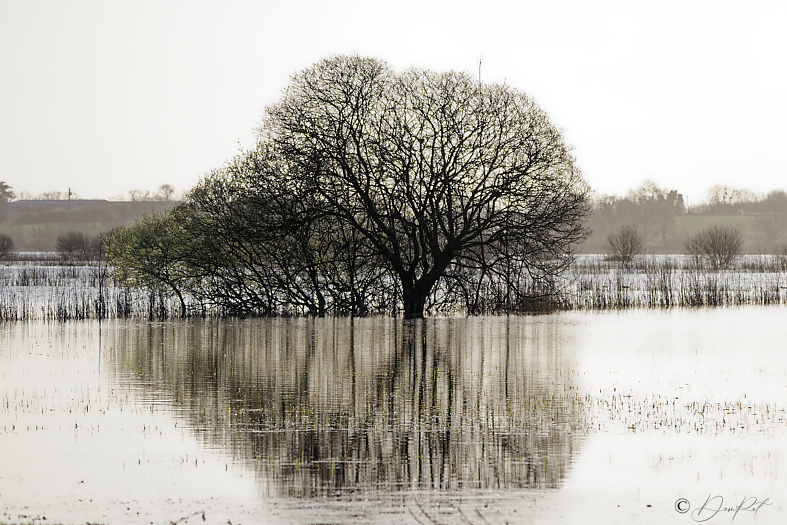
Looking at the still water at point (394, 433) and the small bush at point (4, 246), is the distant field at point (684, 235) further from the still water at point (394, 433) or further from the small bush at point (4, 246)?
the still water at point (394, 433)

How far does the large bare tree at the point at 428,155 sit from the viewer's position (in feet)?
106

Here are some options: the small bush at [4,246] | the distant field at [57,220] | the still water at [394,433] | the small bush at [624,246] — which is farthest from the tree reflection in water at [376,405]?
the distant field at [57,220]

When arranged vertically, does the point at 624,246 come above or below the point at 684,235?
below

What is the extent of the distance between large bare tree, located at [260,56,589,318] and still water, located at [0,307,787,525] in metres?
10.9

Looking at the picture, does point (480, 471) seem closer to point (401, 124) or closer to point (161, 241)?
point (401, 124)

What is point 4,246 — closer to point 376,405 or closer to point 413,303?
point 413,303

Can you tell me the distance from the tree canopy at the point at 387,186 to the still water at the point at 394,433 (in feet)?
35.6

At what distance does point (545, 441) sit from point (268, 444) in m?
3.43

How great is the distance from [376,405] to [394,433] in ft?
6.80

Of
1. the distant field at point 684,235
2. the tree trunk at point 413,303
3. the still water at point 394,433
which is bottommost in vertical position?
the still water at point 394,433

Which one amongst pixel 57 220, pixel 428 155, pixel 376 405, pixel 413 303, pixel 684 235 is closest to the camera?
pixel 376 405

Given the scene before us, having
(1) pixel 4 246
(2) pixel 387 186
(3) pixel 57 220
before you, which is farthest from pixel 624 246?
(3) pixel 57 220

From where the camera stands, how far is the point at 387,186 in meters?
33.3

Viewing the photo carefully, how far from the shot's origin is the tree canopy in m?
32.2
